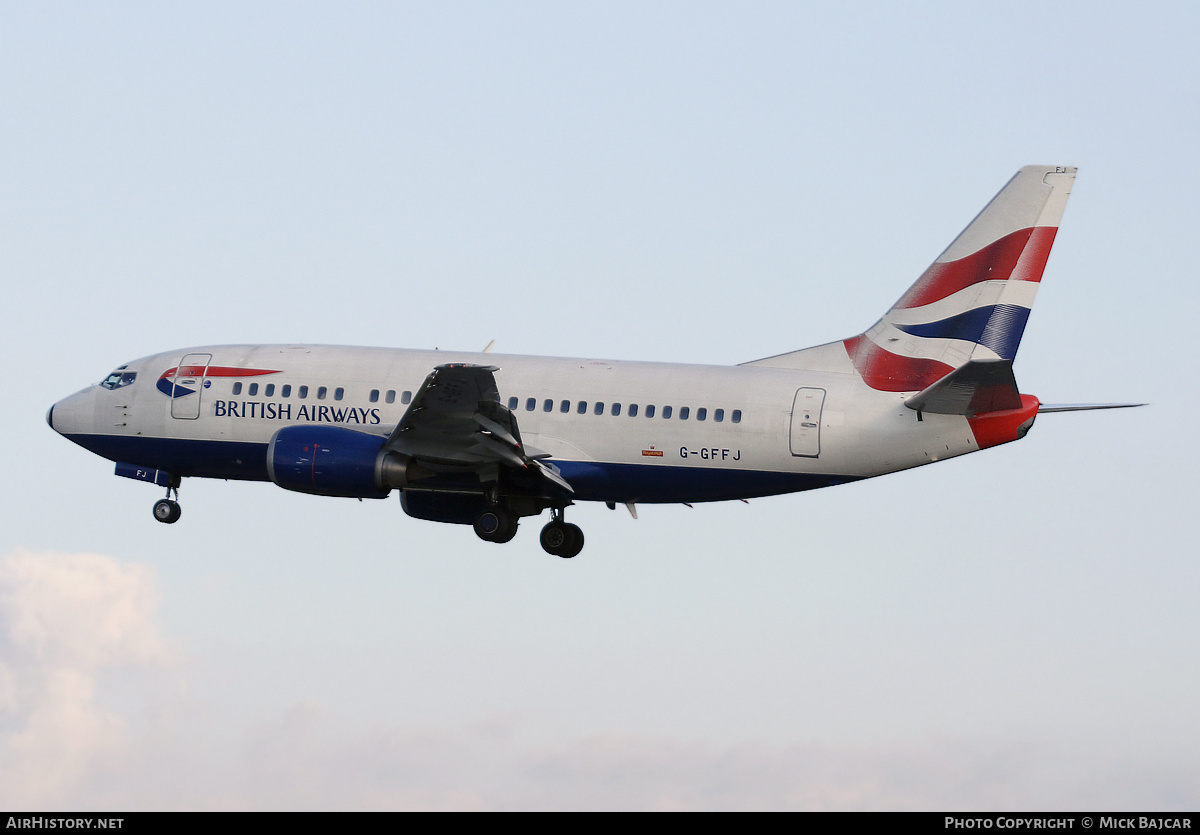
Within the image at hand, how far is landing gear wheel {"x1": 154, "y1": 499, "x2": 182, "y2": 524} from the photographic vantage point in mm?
35406

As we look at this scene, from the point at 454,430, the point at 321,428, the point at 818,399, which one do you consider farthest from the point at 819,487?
the point at 321,428

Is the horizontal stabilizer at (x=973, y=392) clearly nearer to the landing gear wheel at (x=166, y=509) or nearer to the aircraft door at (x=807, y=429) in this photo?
the aircraft door at (x=807, y=429)

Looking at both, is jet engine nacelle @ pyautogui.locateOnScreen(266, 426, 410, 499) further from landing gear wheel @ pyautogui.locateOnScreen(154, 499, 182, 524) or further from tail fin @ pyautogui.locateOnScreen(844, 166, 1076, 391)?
tail fin @ pyautogui.locateOnScreen(844, 166, 1076, 391)

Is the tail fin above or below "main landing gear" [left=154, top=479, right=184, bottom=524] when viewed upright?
above

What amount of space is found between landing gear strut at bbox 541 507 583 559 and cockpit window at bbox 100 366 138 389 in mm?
10641

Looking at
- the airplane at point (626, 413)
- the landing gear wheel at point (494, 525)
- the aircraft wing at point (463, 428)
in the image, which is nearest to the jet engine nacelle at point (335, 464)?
the airplane at point (626, 413)

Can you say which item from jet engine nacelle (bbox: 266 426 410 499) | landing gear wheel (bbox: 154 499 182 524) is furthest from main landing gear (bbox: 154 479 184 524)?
jet engine nacelle (bbox: 266 426 410 499)

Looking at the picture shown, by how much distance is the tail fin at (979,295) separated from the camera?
3170cm

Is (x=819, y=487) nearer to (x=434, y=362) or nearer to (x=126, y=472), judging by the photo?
(x=434, y=362)

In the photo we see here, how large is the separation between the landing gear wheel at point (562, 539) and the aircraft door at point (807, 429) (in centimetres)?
573

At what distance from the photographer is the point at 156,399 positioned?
34.8m

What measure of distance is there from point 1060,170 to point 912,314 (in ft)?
14.6

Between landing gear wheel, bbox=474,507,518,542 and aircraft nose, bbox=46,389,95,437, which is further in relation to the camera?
aircraft nose, bbox=46,389,95,437

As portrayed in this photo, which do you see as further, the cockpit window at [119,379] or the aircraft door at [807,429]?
the cockpit window at [119,379]
